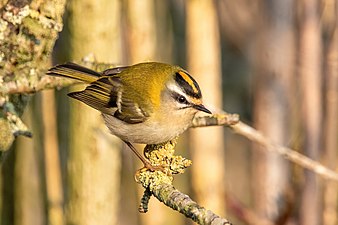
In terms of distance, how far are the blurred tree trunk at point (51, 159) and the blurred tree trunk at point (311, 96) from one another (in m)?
1.25

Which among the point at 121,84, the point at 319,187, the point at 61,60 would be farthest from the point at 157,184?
the point at 319,187

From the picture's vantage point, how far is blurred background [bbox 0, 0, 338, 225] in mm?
2924

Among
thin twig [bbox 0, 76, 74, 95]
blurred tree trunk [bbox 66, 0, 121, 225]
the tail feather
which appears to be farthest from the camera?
blurred tree trunk [bbox 66, 0, 121, 225]

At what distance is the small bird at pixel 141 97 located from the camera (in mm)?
2594

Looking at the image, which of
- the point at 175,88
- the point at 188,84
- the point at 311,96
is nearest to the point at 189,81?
the point at 188,84

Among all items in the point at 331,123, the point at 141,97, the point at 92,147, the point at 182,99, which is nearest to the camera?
the point at 182,99

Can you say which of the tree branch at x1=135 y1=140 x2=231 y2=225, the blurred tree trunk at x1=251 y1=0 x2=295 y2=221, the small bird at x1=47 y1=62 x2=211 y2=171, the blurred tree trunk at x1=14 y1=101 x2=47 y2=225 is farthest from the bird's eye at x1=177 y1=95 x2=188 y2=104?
the blurred tree trunk at x1=251 y1=0 x2=295 y2=221

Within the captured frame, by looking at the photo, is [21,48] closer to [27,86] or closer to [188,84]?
[27,86]

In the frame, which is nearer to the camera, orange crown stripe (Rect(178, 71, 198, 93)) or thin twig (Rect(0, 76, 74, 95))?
thin twig (Rect(0, 76, 74, 95))

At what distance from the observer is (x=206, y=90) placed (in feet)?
11.1

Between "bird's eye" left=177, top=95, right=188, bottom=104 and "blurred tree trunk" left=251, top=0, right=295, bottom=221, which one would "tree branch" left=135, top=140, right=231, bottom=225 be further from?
"blurred tree trunk" left=251, top=0, right=295, bottom=221

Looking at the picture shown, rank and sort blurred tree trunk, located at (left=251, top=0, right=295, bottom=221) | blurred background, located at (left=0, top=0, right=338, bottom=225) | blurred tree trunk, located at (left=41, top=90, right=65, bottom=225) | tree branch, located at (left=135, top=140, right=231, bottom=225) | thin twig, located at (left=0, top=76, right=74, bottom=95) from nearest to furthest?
tree branch, located at (left=135, top=140, right=231, bottom=225) → thin twig, located at (left=0, top=76, right=74, bottom=95) → blurred background, located at (left=0, top=0, right=338, bottom=225) → blurred tree trunk, located at (left=41, top=90, right=65, bottom=225) → blurred tree trunk, located at (left=251, top=0, right=295, bottom=221)

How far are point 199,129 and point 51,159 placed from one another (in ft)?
2.46

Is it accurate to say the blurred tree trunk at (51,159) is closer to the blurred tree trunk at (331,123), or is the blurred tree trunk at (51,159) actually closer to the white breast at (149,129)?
the white breast at (149,129)
